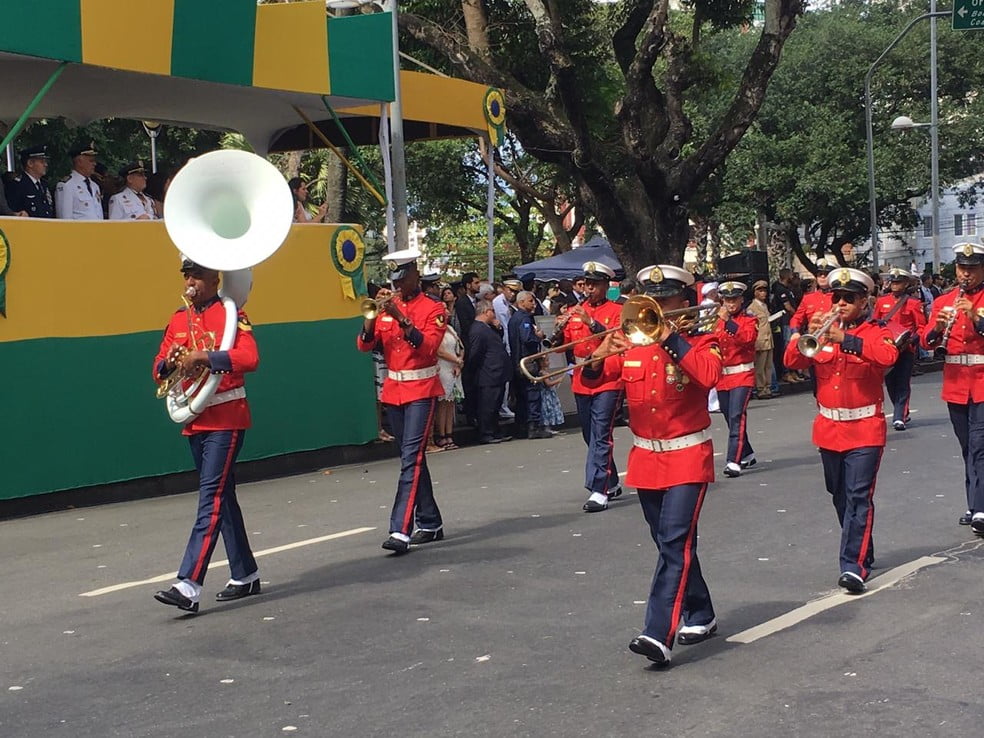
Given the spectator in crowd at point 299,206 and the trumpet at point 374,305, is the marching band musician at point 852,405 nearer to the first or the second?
the trumpet at point 374,305

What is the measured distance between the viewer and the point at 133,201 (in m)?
14.1

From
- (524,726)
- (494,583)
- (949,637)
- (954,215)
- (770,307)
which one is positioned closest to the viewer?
(524,726)

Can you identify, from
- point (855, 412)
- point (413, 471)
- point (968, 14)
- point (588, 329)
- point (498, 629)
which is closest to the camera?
point (498, 629)

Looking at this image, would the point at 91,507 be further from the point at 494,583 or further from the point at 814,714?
the point at 814,714

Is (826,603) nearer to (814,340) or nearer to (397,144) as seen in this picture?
(814,340)

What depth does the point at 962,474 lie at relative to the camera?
1266 centimetres

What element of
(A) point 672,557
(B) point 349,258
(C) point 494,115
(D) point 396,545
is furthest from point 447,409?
(A) point 672,557

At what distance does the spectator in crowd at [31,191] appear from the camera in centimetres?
1297

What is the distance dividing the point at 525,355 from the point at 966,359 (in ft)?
28.1

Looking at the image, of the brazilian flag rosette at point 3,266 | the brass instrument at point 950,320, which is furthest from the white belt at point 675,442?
the brazilian flag rosette at point 3,266

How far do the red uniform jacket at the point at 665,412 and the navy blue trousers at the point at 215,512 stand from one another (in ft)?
8.51

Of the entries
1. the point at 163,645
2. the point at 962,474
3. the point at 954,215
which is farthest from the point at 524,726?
the point at 954,215

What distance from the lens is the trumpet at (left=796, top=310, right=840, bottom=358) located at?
7.97 m

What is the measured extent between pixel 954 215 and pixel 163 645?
285ft
